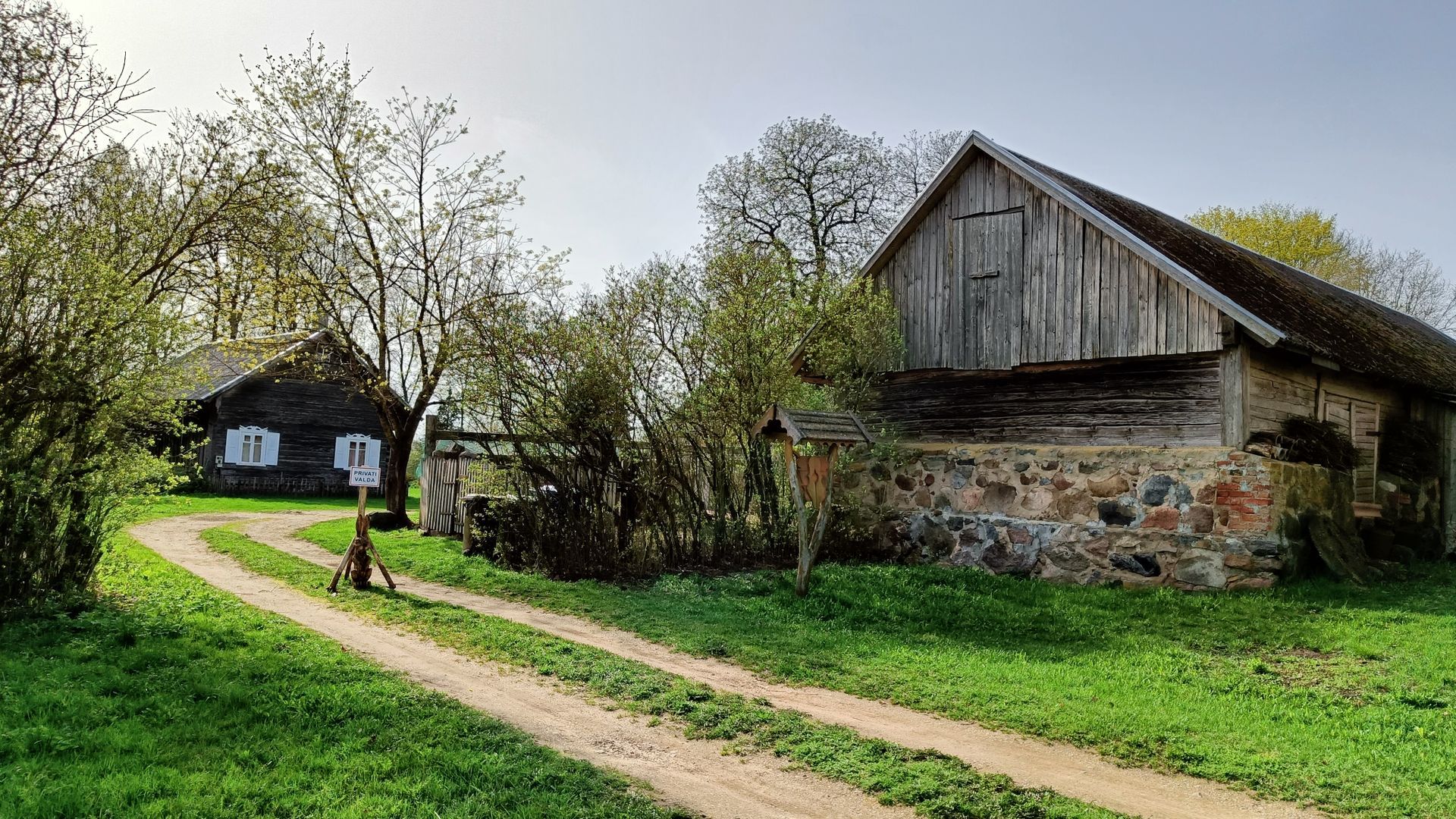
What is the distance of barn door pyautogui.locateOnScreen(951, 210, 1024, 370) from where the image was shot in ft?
44.3

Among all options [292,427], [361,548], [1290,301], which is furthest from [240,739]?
[292,427]

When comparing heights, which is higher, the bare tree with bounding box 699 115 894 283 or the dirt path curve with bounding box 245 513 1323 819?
the bare tree with bounding box 699 115 894 283

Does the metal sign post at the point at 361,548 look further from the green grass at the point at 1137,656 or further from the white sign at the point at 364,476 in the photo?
the green grass at the point at 1137,656

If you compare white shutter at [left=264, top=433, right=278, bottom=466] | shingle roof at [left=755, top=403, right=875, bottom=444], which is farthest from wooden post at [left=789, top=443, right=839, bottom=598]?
white shutter at [left=264, top=433, right=278, bottom=466]

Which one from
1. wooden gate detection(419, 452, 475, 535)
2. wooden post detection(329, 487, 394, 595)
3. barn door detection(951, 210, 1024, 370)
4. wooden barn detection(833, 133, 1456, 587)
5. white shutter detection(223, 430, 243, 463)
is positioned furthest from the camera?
white shutter detection(223, 430, 243, 463)

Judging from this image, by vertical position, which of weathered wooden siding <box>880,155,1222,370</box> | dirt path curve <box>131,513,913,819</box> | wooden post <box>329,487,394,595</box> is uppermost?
weathered wooden siding <box>880,155,1222,370</box>

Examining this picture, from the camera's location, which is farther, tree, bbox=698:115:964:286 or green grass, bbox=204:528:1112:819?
tree, bbox=698:115:964:286

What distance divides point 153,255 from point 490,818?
978cm

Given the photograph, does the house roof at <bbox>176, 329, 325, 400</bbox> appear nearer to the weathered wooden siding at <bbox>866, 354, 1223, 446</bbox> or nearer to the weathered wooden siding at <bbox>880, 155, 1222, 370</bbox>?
the weathered wooden siding at <bbox>866, 354, 1223, 446</bbox>

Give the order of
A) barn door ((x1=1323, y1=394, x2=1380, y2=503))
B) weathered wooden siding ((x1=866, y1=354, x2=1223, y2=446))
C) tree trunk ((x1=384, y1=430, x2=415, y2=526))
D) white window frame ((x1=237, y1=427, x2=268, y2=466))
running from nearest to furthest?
weathered wooden siding ((x1=866, y1=354, x2=1223, y2=446))
barn door ((x1=1323, y1=394, x2=1380, y2=503))
tree trunk ((x1=384, y1=430, x2=415, y2=526))
white window frame ((x1=237, y1=427, x2=268, y2=466))

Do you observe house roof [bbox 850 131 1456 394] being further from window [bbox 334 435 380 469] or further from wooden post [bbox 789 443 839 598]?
window [bbox 334 435 380 469]

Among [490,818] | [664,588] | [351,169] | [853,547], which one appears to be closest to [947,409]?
[853,547]

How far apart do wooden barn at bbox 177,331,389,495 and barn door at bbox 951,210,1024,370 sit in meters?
22.0

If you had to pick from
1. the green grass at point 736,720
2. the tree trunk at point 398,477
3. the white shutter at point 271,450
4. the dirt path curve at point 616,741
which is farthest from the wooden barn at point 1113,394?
the white shutter at point 271,450
